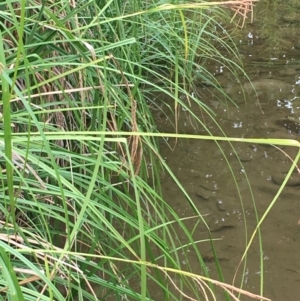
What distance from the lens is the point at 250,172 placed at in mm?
1794

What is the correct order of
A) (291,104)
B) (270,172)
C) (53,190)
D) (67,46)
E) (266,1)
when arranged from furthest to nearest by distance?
(266,1), (291,104), (270,172), (67,46), (53,190)

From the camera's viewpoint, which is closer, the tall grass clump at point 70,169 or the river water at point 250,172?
the tall grass clump at point 70,169

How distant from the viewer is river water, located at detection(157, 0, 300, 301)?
142 centimetres

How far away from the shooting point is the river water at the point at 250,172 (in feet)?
4.67

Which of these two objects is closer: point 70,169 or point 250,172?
point 70,169

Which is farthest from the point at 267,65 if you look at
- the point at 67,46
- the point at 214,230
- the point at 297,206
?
the point at 67,46

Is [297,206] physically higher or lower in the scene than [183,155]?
lower

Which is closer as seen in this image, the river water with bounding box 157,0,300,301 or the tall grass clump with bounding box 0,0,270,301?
the tall grass clump with bounding box 0,0,270,301

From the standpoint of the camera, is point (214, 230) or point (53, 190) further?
point (214, 230)

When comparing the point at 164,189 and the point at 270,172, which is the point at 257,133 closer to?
the point at 270,172

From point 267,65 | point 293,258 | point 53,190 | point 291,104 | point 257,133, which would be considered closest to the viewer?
point 53,190

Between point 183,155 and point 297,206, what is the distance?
45cm

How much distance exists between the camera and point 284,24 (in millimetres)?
3207

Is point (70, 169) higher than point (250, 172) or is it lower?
higher
